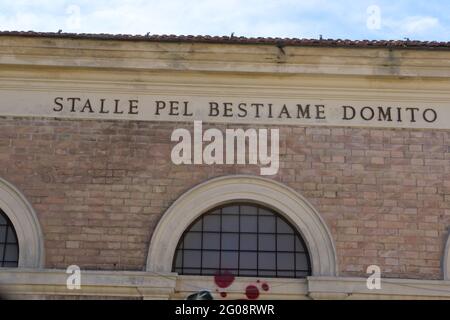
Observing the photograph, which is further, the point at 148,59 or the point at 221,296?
the point at 148,59

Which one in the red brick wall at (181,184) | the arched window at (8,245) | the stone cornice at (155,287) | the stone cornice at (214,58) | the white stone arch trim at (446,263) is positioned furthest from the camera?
the stone cornice at (214,58)

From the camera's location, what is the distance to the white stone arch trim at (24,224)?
12078 mm

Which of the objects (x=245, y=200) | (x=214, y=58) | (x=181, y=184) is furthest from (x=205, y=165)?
(x=214, y=58)

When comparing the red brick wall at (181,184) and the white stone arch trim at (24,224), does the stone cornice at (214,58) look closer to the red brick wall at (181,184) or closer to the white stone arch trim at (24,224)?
the red brick wall at (181,184)

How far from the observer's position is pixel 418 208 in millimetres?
12375

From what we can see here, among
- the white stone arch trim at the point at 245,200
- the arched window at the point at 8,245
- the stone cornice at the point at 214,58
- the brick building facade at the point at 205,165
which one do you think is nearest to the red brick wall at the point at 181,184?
the brick building facade at the point at 205,165

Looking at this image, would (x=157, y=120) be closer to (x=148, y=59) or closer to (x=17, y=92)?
(x=148, y=59)

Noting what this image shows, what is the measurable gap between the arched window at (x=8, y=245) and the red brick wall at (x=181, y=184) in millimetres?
500

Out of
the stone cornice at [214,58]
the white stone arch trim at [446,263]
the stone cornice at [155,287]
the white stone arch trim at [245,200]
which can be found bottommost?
the stone cornice at [155,287]

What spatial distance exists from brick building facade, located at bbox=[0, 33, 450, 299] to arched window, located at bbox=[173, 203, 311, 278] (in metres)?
0.26

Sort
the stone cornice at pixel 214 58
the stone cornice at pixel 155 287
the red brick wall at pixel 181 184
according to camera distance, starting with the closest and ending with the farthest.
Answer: the stone cornice at pixel 155 287, the red brick wall at pixel 181 184, the stone cornice at pixel 214 58
